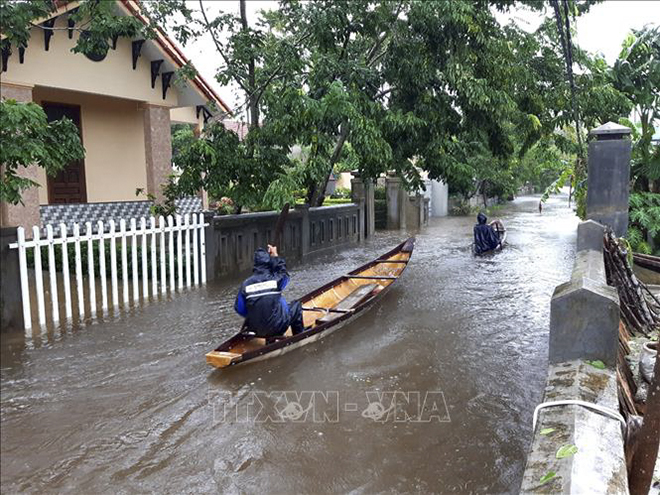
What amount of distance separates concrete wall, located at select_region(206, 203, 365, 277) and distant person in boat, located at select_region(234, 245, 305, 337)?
4.55 meters

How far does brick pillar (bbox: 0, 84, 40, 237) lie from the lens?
11.6 m

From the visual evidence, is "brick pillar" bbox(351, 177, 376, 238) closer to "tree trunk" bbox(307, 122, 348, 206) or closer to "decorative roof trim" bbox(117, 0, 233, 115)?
"tree trunk" bbox(307, 122, 348, 206)

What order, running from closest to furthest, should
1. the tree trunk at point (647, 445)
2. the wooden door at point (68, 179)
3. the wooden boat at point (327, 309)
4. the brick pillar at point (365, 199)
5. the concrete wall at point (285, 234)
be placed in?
the tree trunk at point (647, 445), the wooden boat at point (327, 309), the concrete wall at point (285, 234), the wooden door at point (68, 179), the brick pillar at point (365, 199)

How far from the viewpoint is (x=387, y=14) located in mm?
11867

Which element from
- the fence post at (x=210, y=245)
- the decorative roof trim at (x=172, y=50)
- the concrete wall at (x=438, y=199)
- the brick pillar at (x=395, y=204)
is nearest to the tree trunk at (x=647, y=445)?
the fence post at (x=210, y=245)

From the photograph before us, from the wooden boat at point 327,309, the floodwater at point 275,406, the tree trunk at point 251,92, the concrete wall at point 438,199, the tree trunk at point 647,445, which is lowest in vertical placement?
the floodwater at point 275,406

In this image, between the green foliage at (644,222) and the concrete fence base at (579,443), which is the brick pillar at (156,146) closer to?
the green foliage at (644,222)

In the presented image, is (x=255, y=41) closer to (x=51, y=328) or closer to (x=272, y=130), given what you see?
(x=272, y=130)

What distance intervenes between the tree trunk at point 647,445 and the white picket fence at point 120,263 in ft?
21.4

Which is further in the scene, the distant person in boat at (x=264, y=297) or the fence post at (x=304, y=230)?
the fence post at (x=304, y=230)

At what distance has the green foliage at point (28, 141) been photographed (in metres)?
6.55

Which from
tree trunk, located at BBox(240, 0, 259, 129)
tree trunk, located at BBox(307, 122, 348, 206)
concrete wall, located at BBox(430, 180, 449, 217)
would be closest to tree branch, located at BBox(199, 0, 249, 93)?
tree trunk, located at BBox(240, 0, 259, 129)

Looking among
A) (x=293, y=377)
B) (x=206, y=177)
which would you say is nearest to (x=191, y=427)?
(x=293, y=377)

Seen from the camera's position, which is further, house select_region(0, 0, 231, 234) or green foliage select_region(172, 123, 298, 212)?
house select_region(0, 0, 231, 234)
